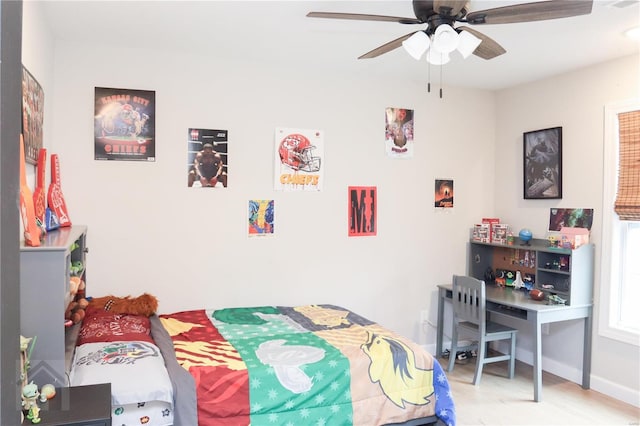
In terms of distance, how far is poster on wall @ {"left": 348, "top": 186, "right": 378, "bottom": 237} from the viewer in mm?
4141

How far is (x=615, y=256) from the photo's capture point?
362cm

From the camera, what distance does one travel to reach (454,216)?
4551mm

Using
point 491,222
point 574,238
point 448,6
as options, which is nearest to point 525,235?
point 491,222

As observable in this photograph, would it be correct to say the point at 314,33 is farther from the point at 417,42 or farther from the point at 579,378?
the point at 579,378

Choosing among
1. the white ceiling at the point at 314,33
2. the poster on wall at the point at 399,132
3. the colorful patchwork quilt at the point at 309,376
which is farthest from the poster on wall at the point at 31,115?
the poster on wall at the point at 399,132

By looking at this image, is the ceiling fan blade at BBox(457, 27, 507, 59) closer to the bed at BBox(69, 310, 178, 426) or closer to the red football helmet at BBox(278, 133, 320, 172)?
the red football helmet at BBox(278, 133, 320, 172)

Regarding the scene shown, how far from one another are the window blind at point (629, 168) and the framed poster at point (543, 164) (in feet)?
1.69

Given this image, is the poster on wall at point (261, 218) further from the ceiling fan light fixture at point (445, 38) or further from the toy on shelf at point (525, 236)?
the toy on shelf at point (525, 236)

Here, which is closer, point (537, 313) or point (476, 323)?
point (537, 313)

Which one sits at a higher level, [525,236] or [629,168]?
[629,168]

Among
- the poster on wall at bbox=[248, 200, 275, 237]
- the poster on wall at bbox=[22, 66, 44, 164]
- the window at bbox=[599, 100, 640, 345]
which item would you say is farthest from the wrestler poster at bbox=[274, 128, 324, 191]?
the window at bbox=[599, 100, 640, 345]

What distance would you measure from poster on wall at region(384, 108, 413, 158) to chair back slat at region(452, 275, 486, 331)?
3.88ft

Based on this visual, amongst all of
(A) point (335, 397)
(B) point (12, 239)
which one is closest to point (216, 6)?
(A) point (335, 397)

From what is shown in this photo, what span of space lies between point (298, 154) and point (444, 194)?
1.46 m
